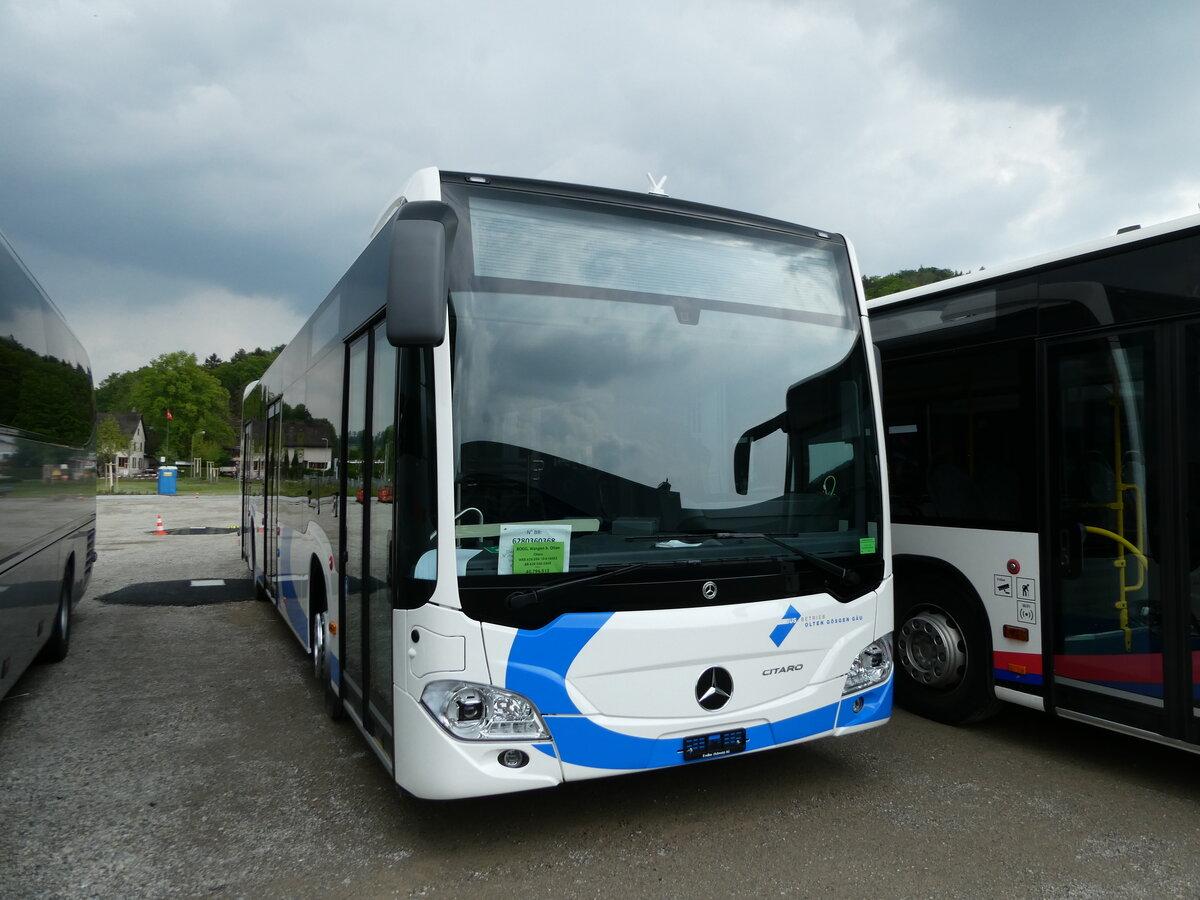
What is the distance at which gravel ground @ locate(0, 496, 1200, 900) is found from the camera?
3424mm

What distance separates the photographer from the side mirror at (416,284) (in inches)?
123

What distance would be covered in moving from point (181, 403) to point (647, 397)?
76.8 meters

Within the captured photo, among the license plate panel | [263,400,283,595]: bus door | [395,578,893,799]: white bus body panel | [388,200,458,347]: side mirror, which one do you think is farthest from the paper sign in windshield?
[263,400,283,595]: bus door

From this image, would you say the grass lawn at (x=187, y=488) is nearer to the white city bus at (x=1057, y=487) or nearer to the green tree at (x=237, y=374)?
the white city bus at (x=1057, y=487)

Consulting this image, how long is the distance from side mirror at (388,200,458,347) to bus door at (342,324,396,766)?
1.96 ft

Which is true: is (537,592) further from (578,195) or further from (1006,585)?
(1006,585)

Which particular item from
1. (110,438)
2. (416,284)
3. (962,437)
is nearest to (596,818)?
(416,284)

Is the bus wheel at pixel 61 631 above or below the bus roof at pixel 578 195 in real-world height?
below

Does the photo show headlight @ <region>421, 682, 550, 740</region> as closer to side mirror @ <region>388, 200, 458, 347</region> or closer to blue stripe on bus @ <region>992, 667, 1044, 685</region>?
side mirror @ <region>388, 200, 458, 347</region>

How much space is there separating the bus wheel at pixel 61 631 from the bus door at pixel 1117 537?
7.32 meters

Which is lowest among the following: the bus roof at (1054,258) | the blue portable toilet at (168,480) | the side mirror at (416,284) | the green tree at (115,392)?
the blue portable toilet at (168,480)

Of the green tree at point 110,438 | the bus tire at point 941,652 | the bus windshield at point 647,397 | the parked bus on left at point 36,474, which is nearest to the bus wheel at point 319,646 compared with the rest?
the parked bus on left at point 36,474

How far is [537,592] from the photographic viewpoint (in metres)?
3.37

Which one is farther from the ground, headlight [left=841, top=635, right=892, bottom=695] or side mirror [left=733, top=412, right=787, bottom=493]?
side mirror [left=733, top=412, right=787, bottom=493]
